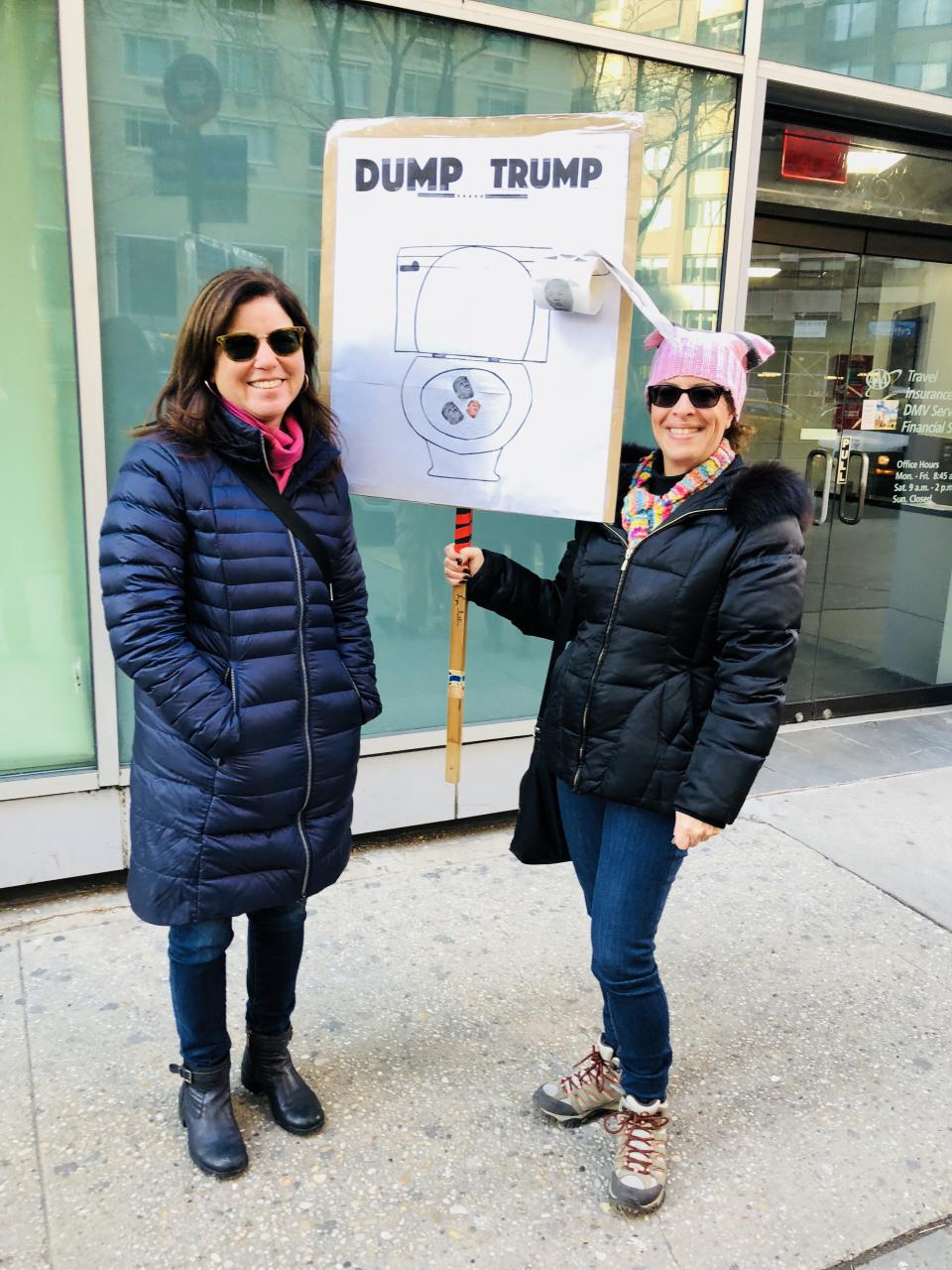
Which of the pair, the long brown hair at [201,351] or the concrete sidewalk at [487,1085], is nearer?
the long brown hair at [201,351]

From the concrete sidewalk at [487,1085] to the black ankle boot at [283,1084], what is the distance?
0.16ft

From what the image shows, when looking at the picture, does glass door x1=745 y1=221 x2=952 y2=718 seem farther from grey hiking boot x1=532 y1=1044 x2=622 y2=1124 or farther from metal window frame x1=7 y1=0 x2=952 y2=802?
grey hiking boot x1=532 y1=1044 x2=622 y2=1124

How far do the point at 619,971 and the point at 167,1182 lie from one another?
113 cm

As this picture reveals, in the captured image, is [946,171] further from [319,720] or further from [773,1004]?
[319,720]

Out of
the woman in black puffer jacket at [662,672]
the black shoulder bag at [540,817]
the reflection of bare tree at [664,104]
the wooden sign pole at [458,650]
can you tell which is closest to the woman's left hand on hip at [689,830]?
the woman in black puffer jacket at [662,672]

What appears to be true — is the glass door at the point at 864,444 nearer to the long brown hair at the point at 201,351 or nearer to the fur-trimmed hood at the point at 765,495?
the fur-trimmed hood at the point at 765,495

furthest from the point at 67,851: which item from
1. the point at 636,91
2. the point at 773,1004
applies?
the point at 636,91

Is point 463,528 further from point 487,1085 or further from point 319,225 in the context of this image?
point 319,225

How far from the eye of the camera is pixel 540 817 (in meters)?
2.46

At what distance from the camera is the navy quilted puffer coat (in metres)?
2.02

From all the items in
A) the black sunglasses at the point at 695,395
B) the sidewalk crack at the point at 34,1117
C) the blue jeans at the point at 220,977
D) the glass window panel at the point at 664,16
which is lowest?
the sidewalk crack at the point at 34,1117

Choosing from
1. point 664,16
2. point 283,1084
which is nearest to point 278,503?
point 283,1084

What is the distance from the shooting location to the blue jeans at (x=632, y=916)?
7.22 feet

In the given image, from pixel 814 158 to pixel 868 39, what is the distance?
0.54 meters
